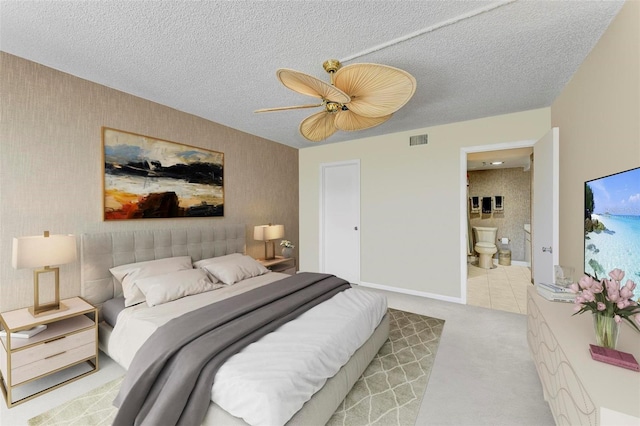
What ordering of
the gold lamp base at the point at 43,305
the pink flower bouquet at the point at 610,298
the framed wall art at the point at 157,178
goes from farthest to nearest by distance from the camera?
the framed wall art at the point at 157,178
the gold lamp base at the point at 43,305
the pink flower bouquet at the point at 610,298

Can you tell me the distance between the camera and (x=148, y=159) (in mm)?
2961

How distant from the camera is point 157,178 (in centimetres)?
304

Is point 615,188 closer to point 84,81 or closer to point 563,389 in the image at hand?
point 563,389

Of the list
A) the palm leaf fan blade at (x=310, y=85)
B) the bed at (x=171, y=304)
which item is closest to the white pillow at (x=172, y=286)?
the bed at (x=171, y=304)

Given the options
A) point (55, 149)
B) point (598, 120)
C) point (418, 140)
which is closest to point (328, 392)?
point (598, 120)

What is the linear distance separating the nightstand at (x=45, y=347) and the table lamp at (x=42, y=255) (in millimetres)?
90

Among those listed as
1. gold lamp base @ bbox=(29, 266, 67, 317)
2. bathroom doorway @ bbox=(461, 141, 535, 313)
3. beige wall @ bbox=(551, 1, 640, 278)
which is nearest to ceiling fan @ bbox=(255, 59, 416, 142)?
beige wall @ bbox=(551, 1, 640, 278)

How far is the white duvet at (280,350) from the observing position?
1.30 meters

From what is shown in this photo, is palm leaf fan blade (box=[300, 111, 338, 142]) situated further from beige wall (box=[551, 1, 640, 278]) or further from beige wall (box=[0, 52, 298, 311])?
beige wall (box=[551, 1, 640, 278])

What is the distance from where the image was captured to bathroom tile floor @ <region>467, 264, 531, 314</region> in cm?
368

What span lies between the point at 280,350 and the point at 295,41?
2134 millimetres

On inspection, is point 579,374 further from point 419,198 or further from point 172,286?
point 419,198

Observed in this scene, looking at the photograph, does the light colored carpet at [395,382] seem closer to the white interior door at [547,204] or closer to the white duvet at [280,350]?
the white duvet at [280,350]

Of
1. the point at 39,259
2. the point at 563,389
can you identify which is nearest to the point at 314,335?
the point at 563,389
